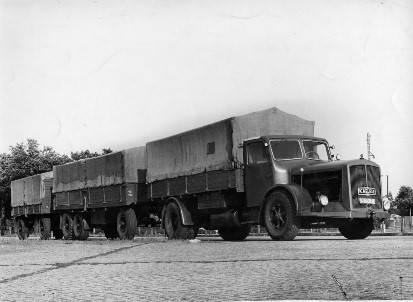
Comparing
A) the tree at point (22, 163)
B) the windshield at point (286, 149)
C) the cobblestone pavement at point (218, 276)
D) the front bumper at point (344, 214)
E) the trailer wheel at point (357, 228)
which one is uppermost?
the tree at point (22, 163)

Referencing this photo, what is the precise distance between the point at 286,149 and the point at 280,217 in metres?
2.06

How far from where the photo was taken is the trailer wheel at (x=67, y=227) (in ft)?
89.5

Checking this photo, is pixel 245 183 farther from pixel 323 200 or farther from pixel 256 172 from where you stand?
pixel 323 200

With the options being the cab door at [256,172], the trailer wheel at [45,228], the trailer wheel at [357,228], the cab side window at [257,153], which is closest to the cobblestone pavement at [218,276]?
the cab door at [256,172]

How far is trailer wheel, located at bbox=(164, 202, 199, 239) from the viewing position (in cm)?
1894

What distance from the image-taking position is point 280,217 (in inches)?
621

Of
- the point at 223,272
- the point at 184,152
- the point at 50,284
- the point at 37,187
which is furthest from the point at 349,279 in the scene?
the point at 37,187

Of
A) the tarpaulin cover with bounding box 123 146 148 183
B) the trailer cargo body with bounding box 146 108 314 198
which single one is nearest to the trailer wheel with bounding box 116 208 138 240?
the tarpaulin cover with bounding box 123 146 148 183

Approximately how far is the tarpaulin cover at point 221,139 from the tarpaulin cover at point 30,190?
1247cm

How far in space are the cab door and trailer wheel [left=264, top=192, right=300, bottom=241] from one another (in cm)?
52

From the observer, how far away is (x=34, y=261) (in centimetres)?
1148

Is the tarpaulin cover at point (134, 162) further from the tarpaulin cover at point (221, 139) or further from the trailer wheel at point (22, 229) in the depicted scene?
the trailer wheel at point (22, 229)

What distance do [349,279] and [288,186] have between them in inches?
314

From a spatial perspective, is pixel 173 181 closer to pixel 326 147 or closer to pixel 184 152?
pixel 184 152
